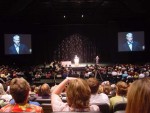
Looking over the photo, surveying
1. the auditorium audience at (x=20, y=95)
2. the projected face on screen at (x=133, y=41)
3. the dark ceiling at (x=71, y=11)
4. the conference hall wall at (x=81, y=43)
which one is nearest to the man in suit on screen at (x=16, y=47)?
the dark ceiling at (x=71, y=11)

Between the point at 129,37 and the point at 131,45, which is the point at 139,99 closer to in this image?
the point at 131,45

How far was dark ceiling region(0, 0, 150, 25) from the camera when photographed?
20250mm

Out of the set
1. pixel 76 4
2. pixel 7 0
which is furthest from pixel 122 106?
pixel 76 4

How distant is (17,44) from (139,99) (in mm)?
21021

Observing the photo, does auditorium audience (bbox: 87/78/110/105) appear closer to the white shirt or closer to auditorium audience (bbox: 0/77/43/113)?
the white shirt

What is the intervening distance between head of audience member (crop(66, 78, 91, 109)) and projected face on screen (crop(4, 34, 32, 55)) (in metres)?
19.5

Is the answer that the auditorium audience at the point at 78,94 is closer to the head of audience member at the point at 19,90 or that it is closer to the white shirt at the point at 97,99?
the head of audience member at the point at 19,90

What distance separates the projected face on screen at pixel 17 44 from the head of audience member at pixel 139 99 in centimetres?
2062

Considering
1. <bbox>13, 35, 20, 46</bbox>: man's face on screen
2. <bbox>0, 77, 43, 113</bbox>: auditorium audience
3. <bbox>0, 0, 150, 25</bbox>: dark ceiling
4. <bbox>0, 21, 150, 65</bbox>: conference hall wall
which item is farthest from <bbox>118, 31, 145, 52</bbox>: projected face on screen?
<bbox>0, 77, 43, 113</bbox>: auditorium audience

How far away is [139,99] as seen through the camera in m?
1.71

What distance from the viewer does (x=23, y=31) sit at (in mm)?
23219

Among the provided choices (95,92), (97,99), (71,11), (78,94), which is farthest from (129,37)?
(78,94)

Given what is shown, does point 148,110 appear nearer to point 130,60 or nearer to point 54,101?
point 54,101

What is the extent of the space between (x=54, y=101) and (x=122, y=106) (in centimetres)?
110
